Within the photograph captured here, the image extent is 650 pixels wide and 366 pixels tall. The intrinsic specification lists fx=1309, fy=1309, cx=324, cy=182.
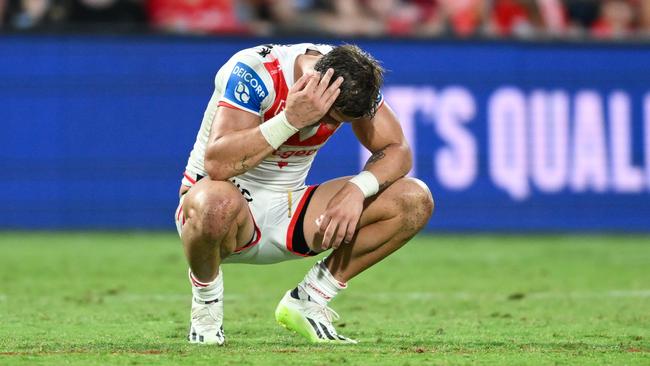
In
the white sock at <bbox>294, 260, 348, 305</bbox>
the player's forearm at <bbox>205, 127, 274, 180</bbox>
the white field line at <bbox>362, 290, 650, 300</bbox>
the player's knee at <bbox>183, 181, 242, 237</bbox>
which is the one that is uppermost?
the player's forearm at <bbox>205, 127, 274, 180</bbox>

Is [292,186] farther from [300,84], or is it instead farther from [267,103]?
[300,84]

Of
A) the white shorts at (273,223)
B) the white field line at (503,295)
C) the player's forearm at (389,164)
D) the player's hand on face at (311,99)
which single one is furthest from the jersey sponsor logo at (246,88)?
the white field line at (503,295)

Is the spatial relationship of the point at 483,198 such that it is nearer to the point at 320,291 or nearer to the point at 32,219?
the point at 32,219

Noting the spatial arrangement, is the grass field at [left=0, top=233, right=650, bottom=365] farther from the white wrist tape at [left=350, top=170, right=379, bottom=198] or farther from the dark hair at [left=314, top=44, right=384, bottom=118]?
the dark hair at [left=314, top=44, right=384, bottom=118]

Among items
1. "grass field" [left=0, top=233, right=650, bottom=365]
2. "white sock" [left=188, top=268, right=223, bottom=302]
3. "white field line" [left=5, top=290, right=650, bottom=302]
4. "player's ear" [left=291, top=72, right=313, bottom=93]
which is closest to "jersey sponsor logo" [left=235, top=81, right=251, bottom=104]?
"player's ear" [left=291, top=72, right=313, bottom=93]

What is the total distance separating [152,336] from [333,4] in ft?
22.8

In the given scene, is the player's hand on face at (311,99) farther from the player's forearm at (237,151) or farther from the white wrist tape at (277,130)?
the player's forearm at (237,151)

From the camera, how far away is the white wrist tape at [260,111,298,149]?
5418mm

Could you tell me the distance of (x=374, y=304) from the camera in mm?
7590

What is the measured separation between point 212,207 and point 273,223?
0.61 metres

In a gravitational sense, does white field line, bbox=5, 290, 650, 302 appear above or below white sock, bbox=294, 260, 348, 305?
below

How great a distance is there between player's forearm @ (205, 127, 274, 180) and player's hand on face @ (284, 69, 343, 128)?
17 cm

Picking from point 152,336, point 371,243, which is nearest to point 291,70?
point 371,243

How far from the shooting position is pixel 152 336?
5934 mm
